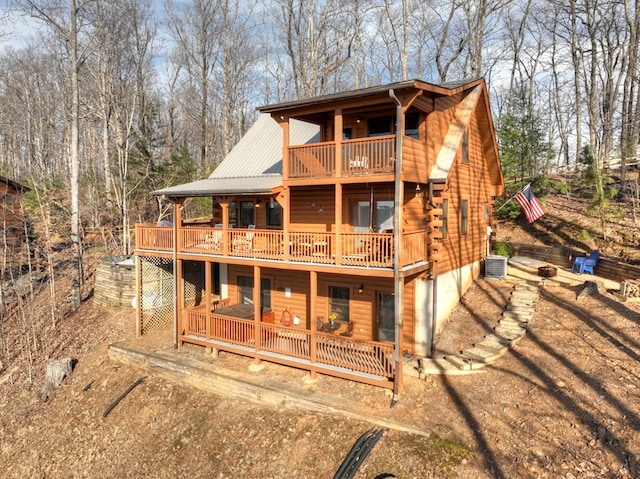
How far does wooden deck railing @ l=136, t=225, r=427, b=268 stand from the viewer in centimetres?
1115

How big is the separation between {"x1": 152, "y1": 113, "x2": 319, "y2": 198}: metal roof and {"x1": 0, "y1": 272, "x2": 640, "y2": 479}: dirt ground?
5.89 m

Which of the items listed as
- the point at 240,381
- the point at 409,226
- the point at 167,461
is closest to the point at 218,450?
the point at 167,461

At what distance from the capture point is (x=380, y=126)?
1371cm

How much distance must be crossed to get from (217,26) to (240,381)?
32.0m

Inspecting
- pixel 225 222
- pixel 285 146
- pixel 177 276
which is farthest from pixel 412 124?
pixel 177 276

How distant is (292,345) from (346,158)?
6.04 m

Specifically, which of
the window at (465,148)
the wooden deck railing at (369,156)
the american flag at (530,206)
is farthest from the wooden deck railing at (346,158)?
the american flag at (530,206)

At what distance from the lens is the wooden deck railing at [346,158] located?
1123cm

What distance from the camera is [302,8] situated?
3025 cm

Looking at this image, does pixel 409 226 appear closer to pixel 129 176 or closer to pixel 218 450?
pixel 218 450

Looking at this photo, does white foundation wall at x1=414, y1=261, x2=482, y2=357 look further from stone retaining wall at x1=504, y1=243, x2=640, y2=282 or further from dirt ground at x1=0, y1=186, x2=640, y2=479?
stone retaining wall at x1=504, y1=243, x2=640, y2=282

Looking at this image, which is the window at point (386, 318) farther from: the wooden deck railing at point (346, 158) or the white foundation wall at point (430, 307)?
the wooden deck railing at point (346, 158)

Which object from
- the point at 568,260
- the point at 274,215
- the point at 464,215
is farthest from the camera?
the point at 568,260

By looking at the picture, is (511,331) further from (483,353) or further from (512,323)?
(483,353)
